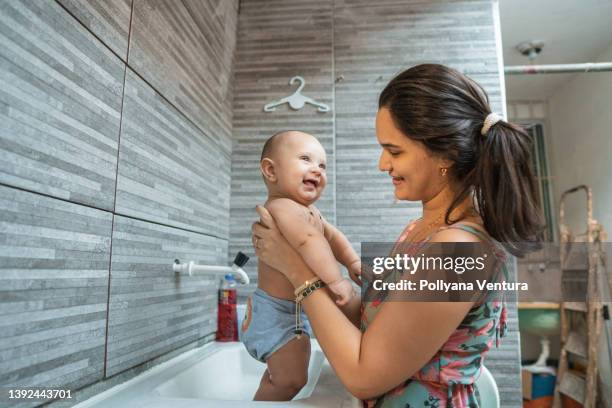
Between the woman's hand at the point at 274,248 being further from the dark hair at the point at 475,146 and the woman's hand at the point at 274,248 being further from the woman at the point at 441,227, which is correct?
the dark hair at the point at 475,146

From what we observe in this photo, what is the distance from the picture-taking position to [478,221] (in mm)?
726

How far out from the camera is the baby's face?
1.03 m

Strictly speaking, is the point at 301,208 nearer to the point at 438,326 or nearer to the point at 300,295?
the point at 300,295

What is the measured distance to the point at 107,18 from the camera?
34.7 inches

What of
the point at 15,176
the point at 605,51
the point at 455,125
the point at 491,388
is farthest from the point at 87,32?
the point at 605,51

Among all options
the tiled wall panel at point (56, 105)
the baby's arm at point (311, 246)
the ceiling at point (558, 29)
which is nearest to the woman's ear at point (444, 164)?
the baby's arm at point (311, 246)

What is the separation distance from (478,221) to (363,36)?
1355 millimetres

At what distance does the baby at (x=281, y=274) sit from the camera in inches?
32.9

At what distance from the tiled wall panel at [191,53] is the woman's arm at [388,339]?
→ 2.53ft

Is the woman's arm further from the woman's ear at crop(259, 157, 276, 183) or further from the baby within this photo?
the woman's ear at crop(259, 157, 276, 183)

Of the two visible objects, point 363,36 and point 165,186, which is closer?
point 165,186

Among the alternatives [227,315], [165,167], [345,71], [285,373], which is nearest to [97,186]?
[165,167]

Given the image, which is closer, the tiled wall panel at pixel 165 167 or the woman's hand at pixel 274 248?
the woman's hand at pixel 274 248

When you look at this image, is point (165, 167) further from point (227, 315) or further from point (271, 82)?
point (271, 82)
